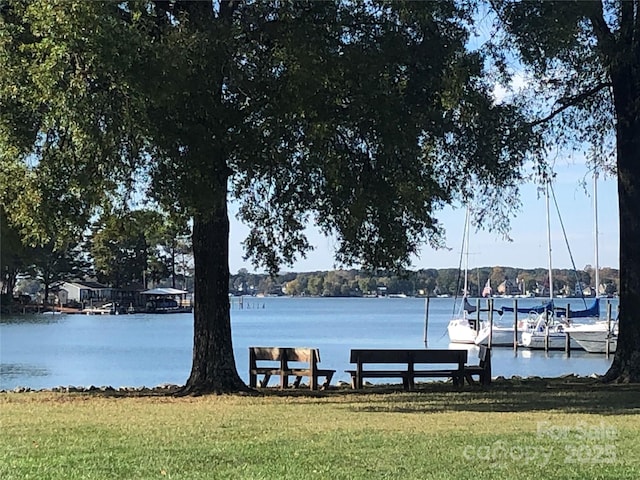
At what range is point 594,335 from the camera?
4409cm

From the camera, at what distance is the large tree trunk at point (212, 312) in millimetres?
15406

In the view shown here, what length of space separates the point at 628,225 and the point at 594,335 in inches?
1090

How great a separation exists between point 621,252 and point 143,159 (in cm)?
928

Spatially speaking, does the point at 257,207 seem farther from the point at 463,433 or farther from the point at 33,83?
the point at 463,433

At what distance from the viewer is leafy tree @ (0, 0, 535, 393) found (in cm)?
1131

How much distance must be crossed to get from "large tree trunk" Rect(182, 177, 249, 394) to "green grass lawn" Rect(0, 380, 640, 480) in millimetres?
679

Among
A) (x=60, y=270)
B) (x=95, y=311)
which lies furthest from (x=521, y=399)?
(x=95, y=311)

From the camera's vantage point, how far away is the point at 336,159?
1318 centimetres

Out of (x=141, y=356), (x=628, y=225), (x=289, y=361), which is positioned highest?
(x=628, y=225)

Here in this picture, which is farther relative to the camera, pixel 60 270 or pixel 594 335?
pixel 60 270

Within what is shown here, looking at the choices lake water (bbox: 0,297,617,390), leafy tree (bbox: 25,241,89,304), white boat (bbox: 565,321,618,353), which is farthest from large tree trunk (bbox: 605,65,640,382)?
leafy tree (bbox: 25,241,89,304)

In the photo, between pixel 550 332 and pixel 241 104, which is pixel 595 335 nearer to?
pixel 550 332

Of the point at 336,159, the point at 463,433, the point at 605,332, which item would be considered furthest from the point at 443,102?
the point at 605,332

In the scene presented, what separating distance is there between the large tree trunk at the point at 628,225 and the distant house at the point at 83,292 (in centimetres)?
8423
